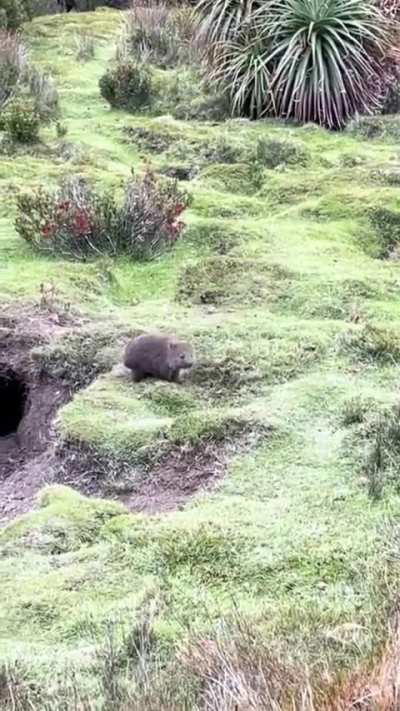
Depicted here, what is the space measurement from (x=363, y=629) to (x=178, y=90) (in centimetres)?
1150

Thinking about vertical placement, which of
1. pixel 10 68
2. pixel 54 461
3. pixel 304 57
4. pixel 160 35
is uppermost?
pixel 304 57

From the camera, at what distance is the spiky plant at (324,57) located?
12484 mm

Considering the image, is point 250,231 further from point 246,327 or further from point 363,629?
point 363,629

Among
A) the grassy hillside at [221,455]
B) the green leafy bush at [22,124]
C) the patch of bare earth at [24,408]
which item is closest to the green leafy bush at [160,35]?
the green leafy bush at [22,124]

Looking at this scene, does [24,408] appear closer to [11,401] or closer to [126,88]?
[11,401]

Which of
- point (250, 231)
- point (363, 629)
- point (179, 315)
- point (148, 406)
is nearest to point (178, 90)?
point (250, 231)

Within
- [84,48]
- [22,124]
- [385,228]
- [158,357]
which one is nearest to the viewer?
[158,357]

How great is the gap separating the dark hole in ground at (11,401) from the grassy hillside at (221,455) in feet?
0.88

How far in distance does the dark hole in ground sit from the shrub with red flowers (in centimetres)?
189

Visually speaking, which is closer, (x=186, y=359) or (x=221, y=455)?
(x=221, y=455)

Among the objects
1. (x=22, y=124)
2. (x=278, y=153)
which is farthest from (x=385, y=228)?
(x=22, y=124)

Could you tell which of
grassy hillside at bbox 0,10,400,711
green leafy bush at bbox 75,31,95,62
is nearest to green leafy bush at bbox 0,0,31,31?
green leafy bush at bbox 75,31,95,62

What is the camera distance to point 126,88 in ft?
44.6

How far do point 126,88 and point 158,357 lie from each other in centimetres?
812
